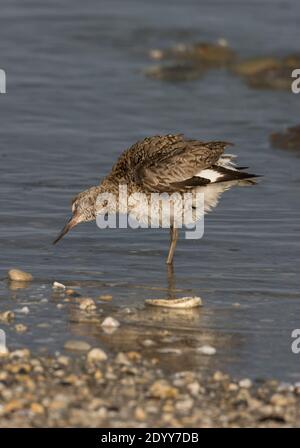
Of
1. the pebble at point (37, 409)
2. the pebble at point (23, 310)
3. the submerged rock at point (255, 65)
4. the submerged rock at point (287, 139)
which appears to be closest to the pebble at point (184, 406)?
the pebble at point (37, 409)

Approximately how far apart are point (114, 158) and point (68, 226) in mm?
3184

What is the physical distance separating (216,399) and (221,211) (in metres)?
4.53

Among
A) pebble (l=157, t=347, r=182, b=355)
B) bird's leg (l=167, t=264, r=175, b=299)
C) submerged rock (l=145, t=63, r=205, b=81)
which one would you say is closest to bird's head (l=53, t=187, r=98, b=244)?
bird's leg (l=167, t=264, r=175, b=299)

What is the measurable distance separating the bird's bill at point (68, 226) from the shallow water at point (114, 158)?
0.11 metres

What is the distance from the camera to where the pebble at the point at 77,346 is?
22.8 feet

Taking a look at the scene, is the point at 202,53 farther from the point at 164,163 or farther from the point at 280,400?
the point at 280,400

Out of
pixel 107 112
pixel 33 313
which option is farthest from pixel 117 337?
pixel 107 112

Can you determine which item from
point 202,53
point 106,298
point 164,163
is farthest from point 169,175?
point 202,53

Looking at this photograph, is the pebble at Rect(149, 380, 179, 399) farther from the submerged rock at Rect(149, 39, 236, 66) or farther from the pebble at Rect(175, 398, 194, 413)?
the submerged rock at Rect(149, 39, 236, 66)

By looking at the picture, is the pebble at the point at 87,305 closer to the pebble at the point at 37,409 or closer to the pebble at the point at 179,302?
the pebble at the point at 179,302

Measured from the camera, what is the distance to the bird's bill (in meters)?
9.35

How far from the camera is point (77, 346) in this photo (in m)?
6.96

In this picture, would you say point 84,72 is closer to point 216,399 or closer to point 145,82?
point 145,82
